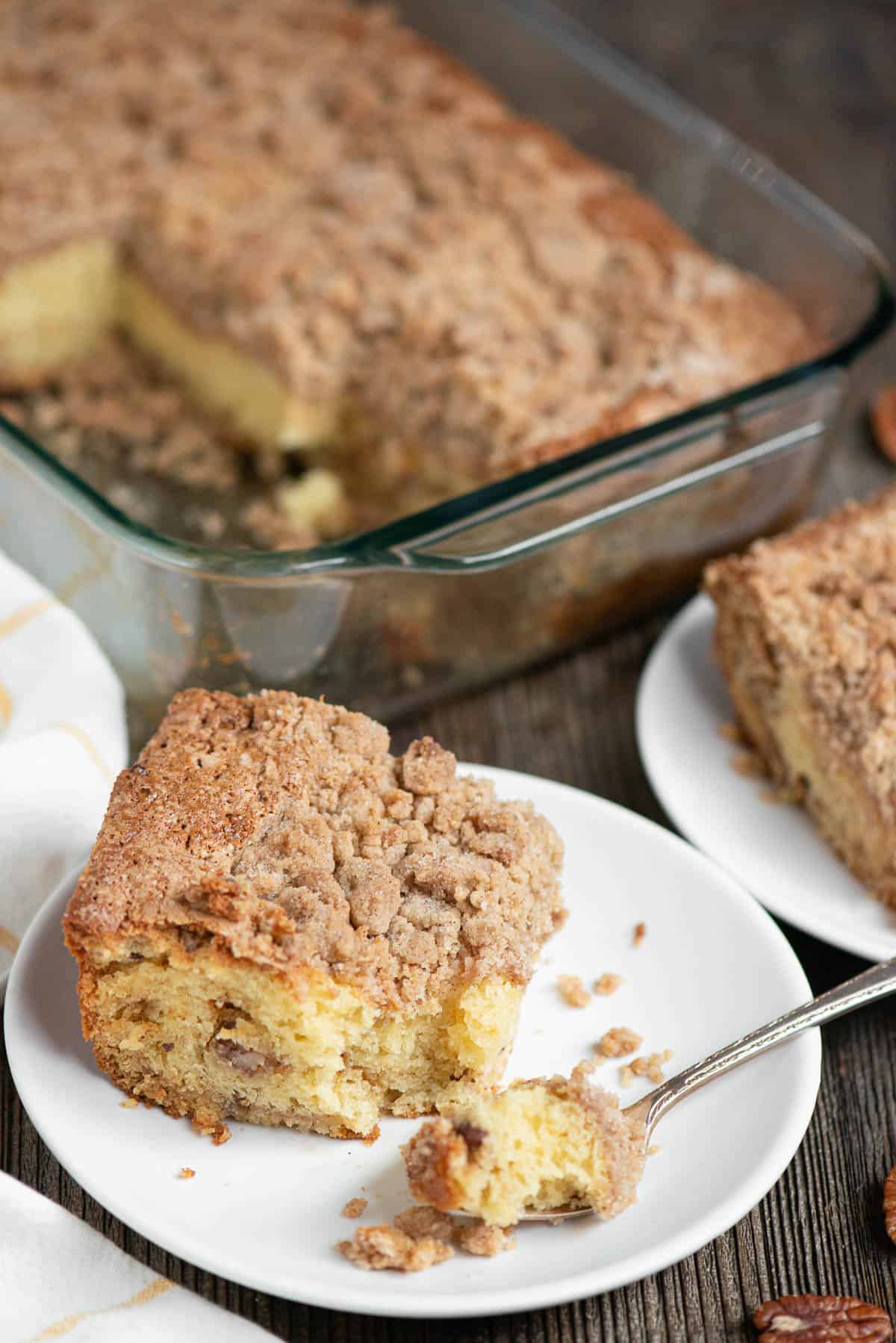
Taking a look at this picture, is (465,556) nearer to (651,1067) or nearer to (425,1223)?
(651,1067)

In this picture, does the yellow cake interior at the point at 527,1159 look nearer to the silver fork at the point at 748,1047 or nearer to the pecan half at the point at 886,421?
the silver fork at the point at 748,1047

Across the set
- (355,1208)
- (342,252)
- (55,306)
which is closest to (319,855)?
(355,1208)

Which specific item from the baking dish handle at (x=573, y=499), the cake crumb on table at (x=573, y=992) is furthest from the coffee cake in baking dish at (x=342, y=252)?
the cake crumb on table at (x=573, y=992)

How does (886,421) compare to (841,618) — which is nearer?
(841,618)

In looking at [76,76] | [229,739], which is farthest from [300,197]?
[229,739]

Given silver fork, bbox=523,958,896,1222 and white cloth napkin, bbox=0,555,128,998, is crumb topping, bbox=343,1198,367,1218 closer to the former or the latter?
silver fork, bbox=523,958,896,1222

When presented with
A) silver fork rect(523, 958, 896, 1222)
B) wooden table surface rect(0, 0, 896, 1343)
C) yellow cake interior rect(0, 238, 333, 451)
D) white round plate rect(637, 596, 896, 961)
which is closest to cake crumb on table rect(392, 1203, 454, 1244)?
wooden table surface rect(0, 0, 896, 1343)
